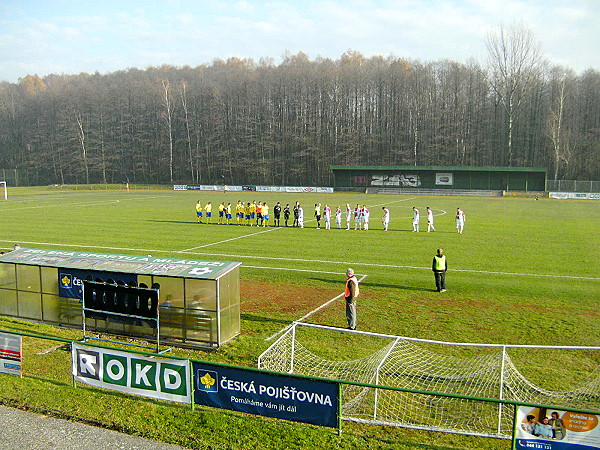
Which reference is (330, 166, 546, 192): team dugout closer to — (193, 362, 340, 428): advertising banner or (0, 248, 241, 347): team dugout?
(0, 248, 241, 347): team dugout

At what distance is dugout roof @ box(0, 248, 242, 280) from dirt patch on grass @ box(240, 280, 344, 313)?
3.25 metres

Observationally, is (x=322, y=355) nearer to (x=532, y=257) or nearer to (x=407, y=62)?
(x=532, y=257)

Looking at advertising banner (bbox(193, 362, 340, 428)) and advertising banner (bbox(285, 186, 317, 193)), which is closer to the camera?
advertising banner (bbox(193, 362, 340, 428))

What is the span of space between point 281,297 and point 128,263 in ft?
18.3

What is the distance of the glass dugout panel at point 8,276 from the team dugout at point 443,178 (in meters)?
66.8

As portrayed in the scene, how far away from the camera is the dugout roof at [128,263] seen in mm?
13016

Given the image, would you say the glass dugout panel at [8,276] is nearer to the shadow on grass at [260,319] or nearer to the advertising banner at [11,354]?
the advertising banner at [11,354]

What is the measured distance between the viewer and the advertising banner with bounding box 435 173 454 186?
76.3 meters

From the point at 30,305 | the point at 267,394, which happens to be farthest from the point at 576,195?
the point at 267,394

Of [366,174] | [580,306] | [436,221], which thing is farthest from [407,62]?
[580,306]

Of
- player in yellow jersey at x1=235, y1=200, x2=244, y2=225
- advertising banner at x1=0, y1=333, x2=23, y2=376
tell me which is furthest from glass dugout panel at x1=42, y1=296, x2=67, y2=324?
player in yellow jersey at x1=235, y1=200, x2=244, y2=225

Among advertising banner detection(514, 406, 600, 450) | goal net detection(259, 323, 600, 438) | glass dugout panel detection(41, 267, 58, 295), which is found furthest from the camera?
glass dugout panel detection(41, 267, 58, 295)

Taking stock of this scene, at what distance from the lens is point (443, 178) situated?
7650 cm

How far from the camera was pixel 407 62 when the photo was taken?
11012cm
